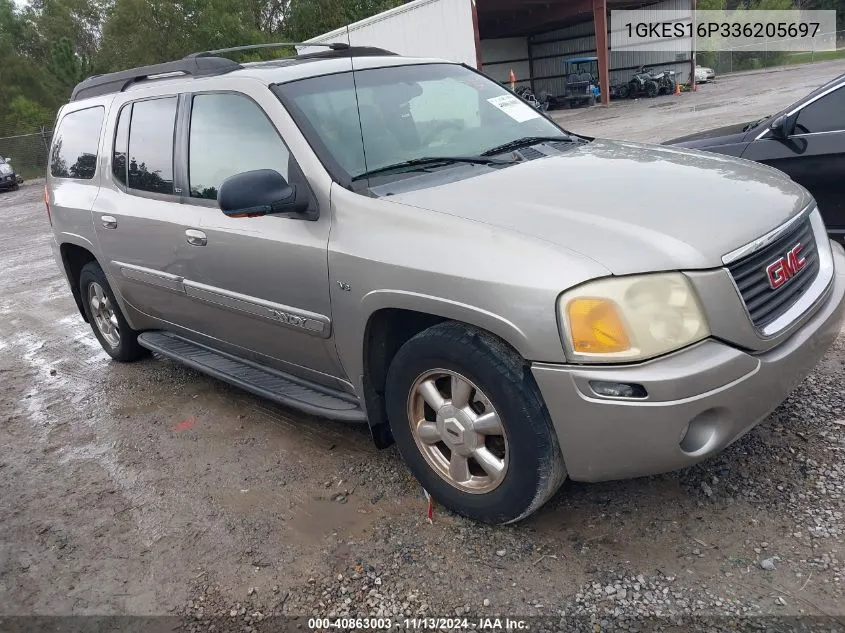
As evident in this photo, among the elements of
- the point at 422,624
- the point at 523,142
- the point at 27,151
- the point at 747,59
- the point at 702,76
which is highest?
the point at 523,142

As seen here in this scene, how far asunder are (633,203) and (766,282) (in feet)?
1.73

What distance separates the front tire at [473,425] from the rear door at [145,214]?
5.28 ft

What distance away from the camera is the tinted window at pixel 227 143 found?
3.23m

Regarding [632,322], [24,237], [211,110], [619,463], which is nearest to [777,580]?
[619,463]

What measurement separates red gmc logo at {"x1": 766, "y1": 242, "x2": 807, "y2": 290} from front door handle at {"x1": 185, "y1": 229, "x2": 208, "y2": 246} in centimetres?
255

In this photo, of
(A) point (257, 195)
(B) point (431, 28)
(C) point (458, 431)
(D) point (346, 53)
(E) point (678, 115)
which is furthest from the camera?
(B) point (431, 28)

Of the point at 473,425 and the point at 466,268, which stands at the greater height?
the point at 466,268

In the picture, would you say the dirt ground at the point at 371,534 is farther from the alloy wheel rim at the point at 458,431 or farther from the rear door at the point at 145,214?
the rear door at the point at 145,214

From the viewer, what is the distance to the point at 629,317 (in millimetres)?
2211

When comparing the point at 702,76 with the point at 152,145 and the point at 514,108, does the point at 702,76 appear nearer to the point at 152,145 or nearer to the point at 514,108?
the point at 514,108

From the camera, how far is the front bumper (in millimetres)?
2205

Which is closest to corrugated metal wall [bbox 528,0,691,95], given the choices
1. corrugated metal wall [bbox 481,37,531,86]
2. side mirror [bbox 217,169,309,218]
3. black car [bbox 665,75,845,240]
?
corrugated metal wall [bbox 481,37,531,86]

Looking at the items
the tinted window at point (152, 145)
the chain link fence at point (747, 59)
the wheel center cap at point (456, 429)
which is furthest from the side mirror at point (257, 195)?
the chain link fence at point (747, 59)

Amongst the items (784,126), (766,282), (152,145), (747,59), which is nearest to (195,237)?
(152,145)
